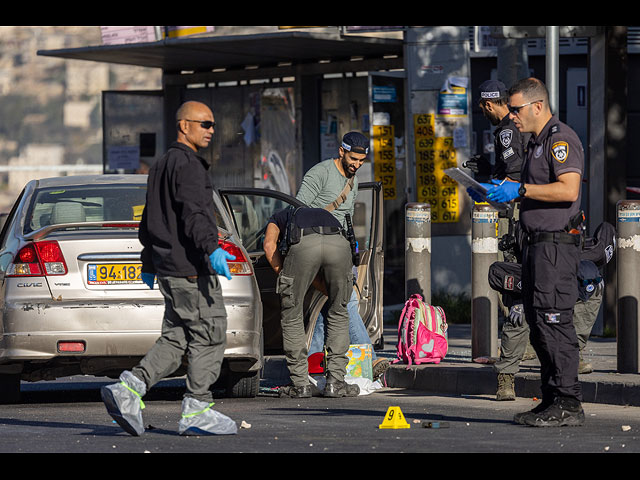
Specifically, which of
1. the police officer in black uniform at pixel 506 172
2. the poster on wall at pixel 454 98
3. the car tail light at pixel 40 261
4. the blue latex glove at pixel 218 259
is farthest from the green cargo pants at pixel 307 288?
the poster on wall at pixel 454 98

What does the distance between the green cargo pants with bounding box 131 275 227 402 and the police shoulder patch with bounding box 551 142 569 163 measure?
1.93m

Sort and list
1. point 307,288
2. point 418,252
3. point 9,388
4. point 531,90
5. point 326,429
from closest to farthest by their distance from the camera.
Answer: point 326,429
point 531,90
point 9,388
point 307,288
point 418,252

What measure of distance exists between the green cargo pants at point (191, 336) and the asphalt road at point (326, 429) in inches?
12.5

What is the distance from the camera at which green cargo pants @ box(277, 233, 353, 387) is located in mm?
9344

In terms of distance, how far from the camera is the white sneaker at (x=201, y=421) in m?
7.20

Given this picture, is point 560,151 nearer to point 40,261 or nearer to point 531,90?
point 531,90

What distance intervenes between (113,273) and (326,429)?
6.26 ft

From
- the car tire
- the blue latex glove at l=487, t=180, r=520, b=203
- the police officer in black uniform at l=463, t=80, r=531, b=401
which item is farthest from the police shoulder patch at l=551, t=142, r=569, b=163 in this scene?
Result: the car tire

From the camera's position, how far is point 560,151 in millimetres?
7586

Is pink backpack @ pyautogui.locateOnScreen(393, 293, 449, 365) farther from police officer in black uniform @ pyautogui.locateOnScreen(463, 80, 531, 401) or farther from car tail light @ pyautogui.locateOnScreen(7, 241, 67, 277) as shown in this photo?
car tail light @ pyautogui.locateOnScreen(7, 241, 67, 277)

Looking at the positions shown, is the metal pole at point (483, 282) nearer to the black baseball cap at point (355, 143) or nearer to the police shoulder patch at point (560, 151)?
the black baseball cap at point (355, 143)

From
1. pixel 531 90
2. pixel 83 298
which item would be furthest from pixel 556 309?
pixel 83 298

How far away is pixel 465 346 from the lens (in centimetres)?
1184
